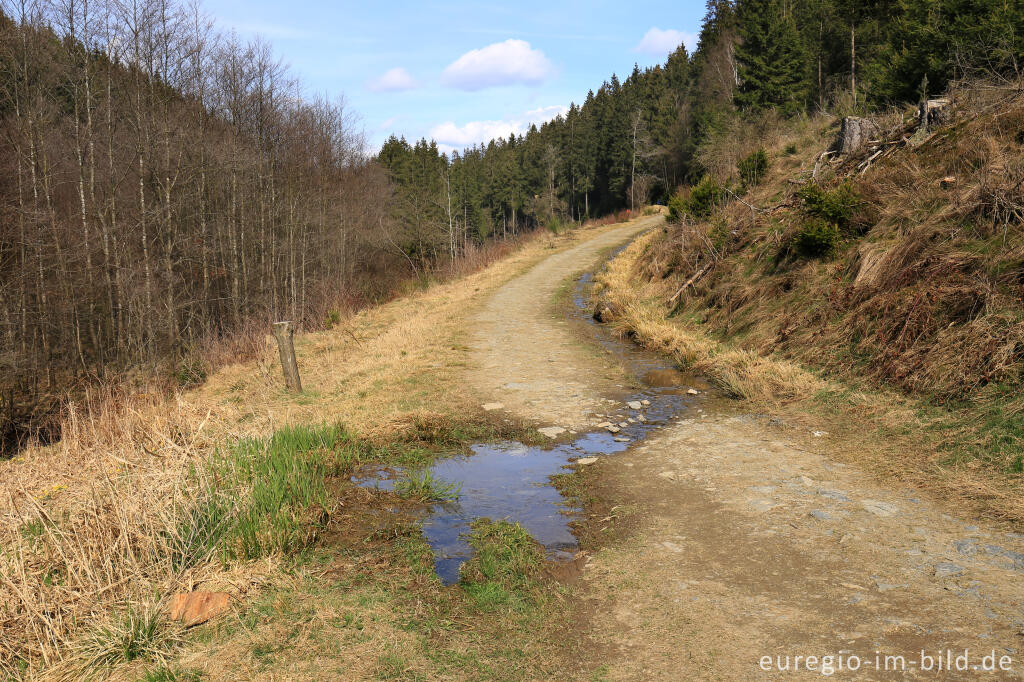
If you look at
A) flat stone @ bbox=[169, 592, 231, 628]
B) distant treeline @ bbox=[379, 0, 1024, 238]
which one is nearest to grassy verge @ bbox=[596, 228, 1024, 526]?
flat stone @ bbox=[169, 592, 231, 628]

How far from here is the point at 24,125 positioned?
591 inches

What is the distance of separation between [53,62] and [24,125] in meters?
1.86

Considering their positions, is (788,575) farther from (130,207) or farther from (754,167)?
(130,207)

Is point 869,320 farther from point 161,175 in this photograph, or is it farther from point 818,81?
point 818,81

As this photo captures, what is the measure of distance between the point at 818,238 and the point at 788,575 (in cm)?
799

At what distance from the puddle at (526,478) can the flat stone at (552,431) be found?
25 cm

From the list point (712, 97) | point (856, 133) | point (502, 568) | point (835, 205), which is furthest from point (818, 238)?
point (712, 97)

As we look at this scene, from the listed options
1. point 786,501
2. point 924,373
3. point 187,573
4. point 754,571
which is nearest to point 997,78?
point 924,373

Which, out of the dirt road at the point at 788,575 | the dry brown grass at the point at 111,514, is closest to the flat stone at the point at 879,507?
the dirt road at the point at 788,575

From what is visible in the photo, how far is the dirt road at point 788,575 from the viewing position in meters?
3.02

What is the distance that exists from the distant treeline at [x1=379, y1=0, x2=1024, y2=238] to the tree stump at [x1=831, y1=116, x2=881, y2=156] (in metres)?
1.81

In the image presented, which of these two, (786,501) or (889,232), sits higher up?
(889,232)

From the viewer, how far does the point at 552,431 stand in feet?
23.5

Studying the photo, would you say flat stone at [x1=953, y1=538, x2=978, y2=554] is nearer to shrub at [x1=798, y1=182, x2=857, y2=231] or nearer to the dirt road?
the dirt road
